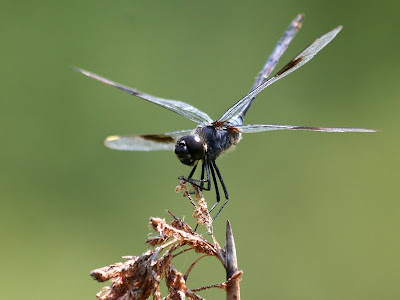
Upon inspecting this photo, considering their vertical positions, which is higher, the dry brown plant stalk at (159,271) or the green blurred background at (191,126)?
the green blurred background at (191,126)

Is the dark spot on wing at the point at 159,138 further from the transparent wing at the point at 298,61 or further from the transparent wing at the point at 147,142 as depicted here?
the transparent wing at the point at 298,61

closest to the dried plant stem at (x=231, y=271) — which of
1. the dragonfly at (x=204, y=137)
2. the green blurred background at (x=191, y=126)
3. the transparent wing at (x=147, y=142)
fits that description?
the dragonfly at (x=204, y=137)

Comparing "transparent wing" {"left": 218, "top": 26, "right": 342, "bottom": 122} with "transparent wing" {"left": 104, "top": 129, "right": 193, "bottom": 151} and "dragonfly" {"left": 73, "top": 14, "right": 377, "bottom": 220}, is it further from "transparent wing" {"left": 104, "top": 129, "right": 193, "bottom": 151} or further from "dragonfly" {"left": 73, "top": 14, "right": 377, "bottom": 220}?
"transparent wing" {"left": 104, "top": 129, "right": 193, "bottom": 151}

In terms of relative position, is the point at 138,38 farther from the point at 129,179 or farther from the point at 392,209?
the point at 392,209

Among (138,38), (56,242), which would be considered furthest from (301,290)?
(138,38)

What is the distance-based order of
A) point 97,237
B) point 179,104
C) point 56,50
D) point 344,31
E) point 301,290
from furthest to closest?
point 344,31, point 56,50, point 97,237, point 301,290, point 179,104

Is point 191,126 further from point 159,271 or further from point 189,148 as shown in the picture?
point 159,271

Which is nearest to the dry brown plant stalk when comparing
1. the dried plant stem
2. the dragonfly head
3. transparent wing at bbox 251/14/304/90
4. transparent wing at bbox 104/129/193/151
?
the dried plant stem
